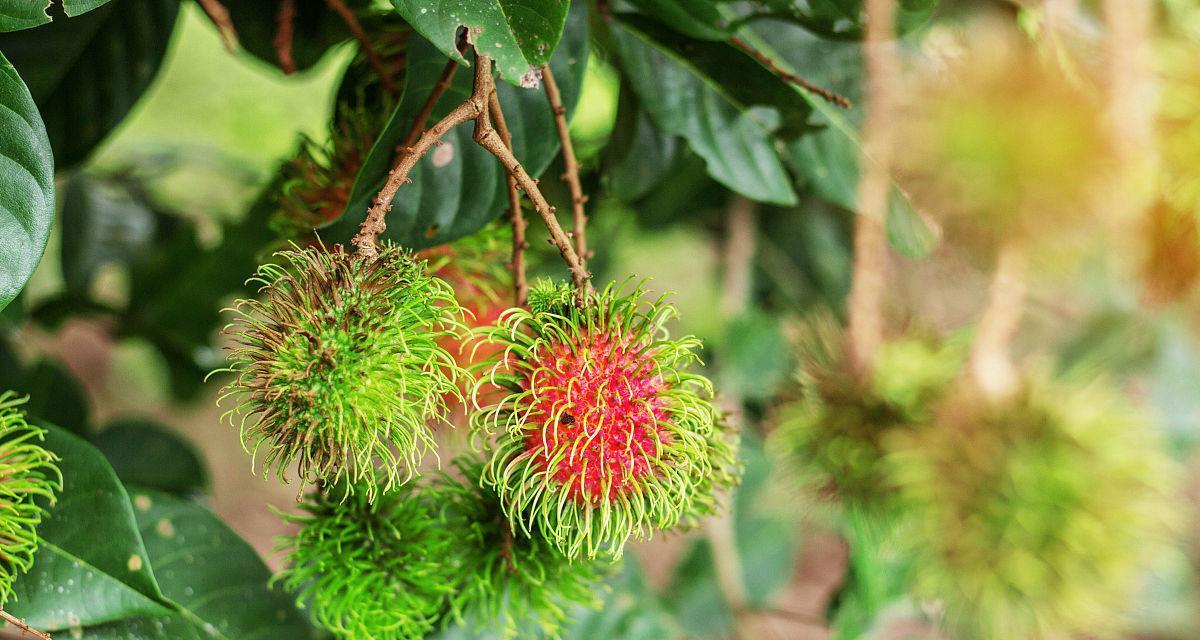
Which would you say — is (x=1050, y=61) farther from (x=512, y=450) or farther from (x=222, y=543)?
(x=222, y=543)

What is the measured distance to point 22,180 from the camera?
1.30 ft

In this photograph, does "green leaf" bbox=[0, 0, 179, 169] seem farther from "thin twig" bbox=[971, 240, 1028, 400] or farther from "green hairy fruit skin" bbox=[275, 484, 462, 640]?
"thin twig" bbox=[971, 240, 1028, 400]

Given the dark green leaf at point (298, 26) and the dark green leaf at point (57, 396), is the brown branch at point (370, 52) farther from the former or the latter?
the dark green leaf at point (57, 396)

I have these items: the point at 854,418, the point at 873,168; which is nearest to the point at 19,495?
the point at 873,168

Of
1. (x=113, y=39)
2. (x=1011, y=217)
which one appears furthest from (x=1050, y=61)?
(x=113, y=39)

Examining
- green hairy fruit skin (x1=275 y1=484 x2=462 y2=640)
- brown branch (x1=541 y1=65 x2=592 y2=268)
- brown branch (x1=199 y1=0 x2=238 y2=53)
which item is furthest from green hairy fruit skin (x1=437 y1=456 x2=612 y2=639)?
brown branch (x1=199 y1=0 x2=238 y2=53)

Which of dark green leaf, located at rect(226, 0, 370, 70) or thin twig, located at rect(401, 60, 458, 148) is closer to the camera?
thin twig, located at rect(401, 60, 458, 148)

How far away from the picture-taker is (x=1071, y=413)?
86 centimetres

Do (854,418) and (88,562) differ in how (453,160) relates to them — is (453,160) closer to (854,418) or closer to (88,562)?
(88,562)

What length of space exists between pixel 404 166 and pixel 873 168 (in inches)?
14.0

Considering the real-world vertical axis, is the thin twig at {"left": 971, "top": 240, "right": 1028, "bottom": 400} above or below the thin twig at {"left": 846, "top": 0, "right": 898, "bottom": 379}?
A: below

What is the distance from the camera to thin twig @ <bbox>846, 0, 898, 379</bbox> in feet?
1.72

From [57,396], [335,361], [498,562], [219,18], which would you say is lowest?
[57,396]

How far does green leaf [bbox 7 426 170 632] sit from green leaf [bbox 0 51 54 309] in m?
0.12
